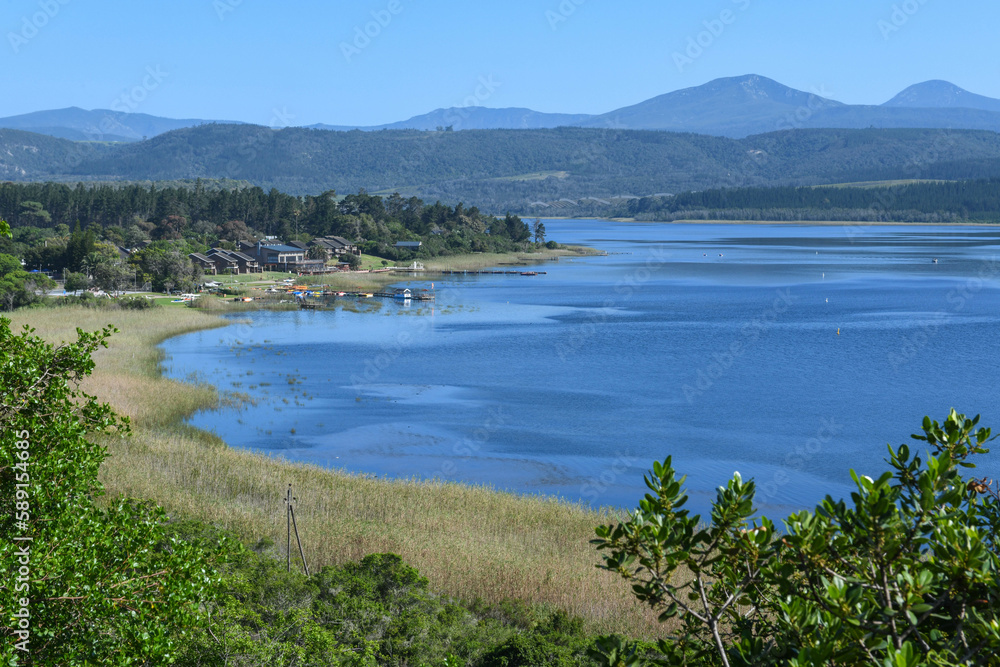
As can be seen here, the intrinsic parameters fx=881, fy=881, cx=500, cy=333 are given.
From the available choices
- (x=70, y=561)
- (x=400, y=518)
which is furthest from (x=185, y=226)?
(x=70, y=561)

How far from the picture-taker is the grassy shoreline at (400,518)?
15734 mm

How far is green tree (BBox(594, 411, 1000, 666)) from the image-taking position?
4.27m

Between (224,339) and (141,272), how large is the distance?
2702 centimetres

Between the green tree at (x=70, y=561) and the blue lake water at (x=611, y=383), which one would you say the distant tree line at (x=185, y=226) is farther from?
the green tree at (x=70, y=561)

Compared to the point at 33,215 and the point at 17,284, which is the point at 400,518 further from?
the point at 33,215

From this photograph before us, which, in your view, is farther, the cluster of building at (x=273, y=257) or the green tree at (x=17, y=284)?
the cluster of building at (x=273, y=257)

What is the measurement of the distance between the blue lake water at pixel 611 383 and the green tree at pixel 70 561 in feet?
65.7

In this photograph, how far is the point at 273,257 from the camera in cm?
10300

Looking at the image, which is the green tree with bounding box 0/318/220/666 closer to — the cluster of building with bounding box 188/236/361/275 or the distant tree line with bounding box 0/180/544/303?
the distant tree line with bounding box 0/180/544/303

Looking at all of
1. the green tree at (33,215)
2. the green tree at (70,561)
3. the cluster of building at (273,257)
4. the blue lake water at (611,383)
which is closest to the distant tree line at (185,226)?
the green tree at (33,215)

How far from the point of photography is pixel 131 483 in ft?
66.9

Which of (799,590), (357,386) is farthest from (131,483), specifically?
(357,386)

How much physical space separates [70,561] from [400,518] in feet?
47.7

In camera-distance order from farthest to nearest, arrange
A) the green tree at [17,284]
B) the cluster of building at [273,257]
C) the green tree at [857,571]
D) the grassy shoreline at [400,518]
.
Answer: the cluster of building at [273,257] < the green tree at [17,284] < the grassy shoreline at [400,518] < the green tree at [857,571]
